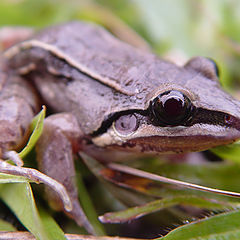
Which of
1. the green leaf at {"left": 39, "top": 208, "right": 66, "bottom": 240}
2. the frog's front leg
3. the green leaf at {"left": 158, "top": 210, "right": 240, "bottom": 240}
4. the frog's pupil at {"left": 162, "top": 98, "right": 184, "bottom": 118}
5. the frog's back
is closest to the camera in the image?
the green leaf at {"left": 158, "top": 210, "right": 240, "bottom": 240}

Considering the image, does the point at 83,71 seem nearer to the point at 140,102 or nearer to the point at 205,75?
the point at 140,102

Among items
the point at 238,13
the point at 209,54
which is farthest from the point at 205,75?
the point at 238,13

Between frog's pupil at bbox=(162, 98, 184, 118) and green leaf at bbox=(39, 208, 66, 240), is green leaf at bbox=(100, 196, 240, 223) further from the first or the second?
frog's pupil at bbox=(162, 98, 184, 118)

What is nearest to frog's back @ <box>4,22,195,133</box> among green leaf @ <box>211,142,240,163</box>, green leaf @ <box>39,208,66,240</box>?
green leaf @ <box>211,142,240,163</box>

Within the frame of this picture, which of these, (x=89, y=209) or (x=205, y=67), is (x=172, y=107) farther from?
(x=89, y=209)

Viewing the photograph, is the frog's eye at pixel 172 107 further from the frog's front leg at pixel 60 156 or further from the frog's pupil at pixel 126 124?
the frog's front leg at pixel 60 156

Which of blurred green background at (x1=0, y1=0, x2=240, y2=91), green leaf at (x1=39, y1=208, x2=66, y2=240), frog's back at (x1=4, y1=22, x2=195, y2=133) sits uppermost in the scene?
blurred green background at (x1=0, y1=0, x2=240, y2=91)
